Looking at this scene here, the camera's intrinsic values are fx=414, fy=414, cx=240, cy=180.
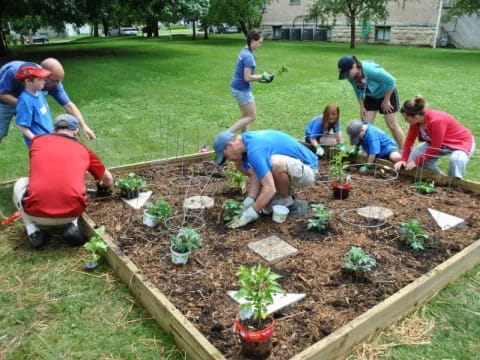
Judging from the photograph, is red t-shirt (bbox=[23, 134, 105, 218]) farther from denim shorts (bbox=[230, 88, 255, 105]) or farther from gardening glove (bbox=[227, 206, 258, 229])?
denim shorts (bbox=[230, 88, 255, 105])

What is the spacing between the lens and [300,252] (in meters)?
3.21

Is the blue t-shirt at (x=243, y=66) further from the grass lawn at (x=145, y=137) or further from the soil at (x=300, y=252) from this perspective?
the soil at (x=300, y=252)

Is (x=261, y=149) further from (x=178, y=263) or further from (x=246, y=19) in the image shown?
(x=246, y=19)

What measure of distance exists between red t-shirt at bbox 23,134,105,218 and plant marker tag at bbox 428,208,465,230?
304 centimetres

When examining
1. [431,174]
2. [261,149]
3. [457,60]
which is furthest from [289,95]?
[457,60]

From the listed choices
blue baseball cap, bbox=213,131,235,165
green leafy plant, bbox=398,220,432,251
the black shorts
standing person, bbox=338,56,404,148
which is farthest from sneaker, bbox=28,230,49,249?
the black shorts

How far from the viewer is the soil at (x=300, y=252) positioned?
2.51m

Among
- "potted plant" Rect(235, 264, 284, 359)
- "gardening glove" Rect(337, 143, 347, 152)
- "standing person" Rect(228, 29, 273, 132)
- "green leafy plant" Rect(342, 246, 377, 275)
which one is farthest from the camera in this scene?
"standing person" Rect(228, 29, 273, 132)

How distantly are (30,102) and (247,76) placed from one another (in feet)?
8.97

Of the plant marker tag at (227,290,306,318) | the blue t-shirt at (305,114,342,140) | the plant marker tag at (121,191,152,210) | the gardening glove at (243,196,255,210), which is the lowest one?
the plant marker tag at (227,290,306,318)

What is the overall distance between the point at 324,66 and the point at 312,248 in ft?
44.5

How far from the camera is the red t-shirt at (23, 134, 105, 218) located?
10.4ft

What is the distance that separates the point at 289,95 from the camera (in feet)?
32.5

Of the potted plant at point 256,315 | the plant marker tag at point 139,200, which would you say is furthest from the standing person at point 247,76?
the potted plant at point 256,315
